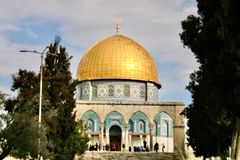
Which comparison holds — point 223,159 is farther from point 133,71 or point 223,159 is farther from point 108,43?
point 108,43

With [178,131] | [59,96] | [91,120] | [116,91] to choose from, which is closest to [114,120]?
[91,120]

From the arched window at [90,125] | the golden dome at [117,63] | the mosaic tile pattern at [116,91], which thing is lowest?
the arched window at [90,125]

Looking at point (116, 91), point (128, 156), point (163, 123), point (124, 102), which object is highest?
point (116, 91)

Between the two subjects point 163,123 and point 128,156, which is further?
point 163,123

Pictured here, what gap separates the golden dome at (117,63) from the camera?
4944 cm

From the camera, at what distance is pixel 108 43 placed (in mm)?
51906

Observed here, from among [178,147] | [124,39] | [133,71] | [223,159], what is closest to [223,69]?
[223,159]

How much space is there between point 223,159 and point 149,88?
24280mm

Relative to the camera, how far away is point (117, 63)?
164 ft

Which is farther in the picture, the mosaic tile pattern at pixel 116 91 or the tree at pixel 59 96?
the mosaic tile pattern at pixel 116 91

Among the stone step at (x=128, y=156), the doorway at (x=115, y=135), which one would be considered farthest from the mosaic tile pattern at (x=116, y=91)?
the stone step at (x=128, y=156)

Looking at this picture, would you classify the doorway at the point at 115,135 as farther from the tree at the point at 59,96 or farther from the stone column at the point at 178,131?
the tree at the point at 59,96

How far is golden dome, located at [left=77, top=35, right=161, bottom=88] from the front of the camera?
4944 cm

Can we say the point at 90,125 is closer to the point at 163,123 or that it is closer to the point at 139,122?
the point at 139,122
